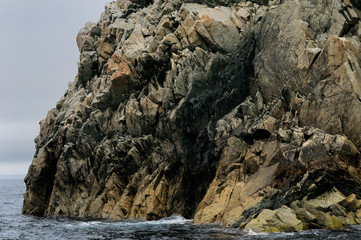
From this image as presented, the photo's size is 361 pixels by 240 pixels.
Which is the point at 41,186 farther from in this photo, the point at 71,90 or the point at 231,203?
A: the point at 231,203

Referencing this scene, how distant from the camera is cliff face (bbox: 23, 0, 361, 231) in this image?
38.6 m

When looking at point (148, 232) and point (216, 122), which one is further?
point (216, 122)

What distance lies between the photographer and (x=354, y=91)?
39844 millimetres

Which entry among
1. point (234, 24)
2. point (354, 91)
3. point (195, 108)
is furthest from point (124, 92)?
point (354, 91)

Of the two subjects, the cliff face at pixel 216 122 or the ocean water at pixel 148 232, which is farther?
the cliff face at pixel 216 122

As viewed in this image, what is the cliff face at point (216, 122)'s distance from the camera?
127 ft

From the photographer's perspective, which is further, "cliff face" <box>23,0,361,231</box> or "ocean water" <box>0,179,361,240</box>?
"cliff face" <box>23,0,361,231</box>

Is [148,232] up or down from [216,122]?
down

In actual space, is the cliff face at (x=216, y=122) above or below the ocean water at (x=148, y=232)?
above

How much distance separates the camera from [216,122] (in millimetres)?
51906

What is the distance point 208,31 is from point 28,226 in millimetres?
34367

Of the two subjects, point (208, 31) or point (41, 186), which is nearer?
point (208, 31)

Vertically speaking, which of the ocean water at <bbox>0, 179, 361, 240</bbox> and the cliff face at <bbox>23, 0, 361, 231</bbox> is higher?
the cliff face at <bbox>23, 0, 361, 231</bbox>

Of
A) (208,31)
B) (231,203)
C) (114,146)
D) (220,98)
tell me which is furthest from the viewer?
(114,146)
